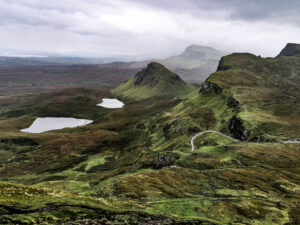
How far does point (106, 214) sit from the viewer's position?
105ft

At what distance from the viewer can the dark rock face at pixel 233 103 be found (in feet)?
578

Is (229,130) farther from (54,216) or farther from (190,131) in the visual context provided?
(54,216)

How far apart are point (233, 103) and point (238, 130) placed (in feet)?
184

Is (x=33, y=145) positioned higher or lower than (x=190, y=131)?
lower

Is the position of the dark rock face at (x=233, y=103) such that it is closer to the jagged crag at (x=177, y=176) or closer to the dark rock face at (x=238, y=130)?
the jagged crag at (x=177, y=176)

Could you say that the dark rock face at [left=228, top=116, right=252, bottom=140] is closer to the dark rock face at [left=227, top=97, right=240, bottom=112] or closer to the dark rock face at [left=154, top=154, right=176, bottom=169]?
the dark rock face at [left=227, top=97, right=240, bottom=112]

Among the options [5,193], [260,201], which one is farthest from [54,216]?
[260,201]

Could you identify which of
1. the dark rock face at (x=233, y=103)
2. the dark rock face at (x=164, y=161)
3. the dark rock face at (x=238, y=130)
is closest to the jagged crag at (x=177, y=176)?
the dark rock face at (x=164, y=161)

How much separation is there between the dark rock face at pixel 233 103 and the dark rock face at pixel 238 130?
2388 cm

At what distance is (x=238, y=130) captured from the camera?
13788 centimetres

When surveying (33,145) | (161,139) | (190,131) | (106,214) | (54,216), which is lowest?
(33,145)

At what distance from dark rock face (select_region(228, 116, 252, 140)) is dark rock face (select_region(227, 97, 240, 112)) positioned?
23.9m

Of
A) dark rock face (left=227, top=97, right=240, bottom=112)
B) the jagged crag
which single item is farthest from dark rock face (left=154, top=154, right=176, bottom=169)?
dark rock face (left=227, top=97, right=240, bottom=112)

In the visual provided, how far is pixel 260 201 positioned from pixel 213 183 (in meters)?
14.5
